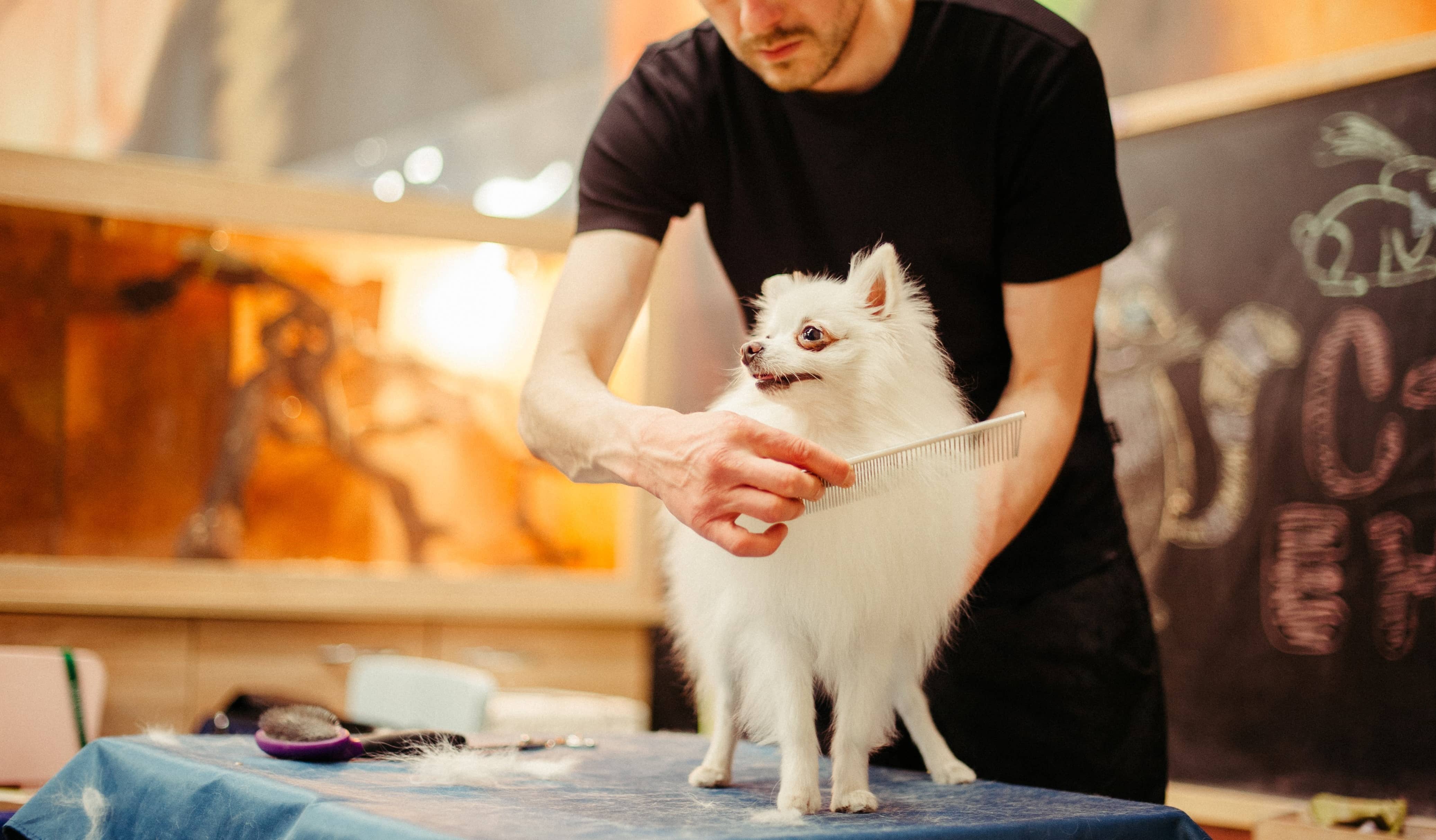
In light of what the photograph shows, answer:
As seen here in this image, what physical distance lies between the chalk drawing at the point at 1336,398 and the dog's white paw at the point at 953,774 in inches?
66.4

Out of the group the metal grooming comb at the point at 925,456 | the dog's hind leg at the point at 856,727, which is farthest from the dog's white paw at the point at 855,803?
the metal grooming comb at the point at 925,456

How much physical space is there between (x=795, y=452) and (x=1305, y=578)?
2.09 m

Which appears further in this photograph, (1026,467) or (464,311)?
(464,311)

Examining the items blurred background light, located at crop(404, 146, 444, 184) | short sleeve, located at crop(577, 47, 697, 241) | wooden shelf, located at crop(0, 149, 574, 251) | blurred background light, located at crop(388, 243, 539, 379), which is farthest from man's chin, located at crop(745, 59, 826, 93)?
blurred background light, located at crop(404, 146, 444, 184)

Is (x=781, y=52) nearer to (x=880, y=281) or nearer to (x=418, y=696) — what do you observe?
(x=880, y=281)

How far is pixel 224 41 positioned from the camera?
4.08 meters

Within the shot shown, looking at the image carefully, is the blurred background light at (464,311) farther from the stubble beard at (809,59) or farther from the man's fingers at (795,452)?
the man's fingers at (795,452)

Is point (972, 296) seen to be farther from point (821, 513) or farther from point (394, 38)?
point (394, 38)

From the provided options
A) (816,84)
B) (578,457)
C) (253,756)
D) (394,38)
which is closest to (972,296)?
(816,84)

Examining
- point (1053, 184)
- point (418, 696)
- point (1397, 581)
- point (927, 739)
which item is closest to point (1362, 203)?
point (1397, 581)

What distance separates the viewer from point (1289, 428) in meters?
2.67

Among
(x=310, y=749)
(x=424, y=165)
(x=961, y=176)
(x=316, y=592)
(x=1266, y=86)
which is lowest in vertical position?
(x=316, y=592)

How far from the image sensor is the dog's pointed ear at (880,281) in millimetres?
1234

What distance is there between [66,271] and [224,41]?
1096 millimetres
